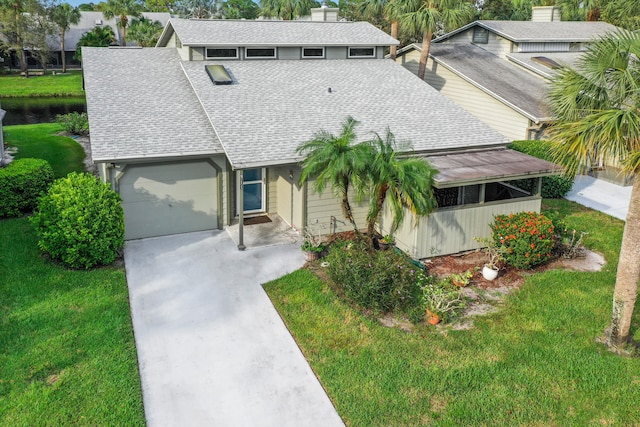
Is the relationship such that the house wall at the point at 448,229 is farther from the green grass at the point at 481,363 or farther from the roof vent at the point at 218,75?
the roof vent at the point at 218,75

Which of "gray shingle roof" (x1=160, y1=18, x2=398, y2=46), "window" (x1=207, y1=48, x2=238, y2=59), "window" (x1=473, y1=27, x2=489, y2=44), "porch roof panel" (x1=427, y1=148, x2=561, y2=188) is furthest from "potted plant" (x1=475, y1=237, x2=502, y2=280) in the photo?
A: "window" (x1=473, y1=27, x2=489, y2=44)

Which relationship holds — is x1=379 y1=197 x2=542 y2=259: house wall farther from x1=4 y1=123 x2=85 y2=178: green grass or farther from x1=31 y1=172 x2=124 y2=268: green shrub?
x1=4 y1=123 x2=85 y2=178: green grass

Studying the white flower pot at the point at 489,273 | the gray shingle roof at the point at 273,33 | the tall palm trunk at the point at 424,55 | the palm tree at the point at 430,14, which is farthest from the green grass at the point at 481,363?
the tall palm trunk at the point at 424,55

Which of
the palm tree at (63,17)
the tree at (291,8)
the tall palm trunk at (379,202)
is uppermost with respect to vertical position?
the palm tree at (63,17)

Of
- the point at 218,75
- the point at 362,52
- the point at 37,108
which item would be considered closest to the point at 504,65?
the point at 362,52

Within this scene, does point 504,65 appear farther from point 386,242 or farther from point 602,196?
point 386,242
